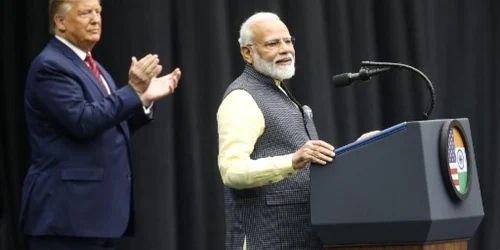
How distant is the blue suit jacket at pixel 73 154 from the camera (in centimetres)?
340

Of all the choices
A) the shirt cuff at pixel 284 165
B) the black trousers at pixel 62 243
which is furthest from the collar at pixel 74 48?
the shirt cuff at pixel 284 165

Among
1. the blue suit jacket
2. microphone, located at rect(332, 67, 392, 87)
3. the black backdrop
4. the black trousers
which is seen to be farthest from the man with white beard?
the black backdrop

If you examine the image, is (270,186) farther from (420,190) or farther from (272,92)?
(420,190)

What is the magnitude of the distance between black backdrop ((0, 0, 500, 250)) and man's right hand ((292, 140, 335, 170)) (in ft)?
5.28

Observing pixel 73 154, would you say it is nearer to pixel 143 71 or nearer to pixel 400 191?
pixel 143 71

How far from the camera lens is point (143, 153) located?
192 inches

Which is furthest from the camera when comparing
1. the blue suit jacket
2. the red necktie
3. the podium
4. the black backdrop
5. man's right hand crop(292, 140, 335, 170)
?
the black backdrop

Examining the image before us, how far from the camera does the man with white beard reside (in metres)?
3.52

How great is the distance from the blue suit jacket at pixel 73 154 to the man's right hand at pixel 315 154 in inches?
21.7

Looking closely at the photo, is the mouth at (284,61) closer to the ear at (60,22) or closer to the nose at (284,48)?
the nose at (284,48)

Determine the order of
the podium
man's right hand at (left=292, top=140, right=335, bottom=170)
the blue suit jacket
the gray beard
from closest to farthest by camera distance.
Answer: the podium → man's right hand at (left=292, top=140, right=335, bottom=170) → the blue suit jacket → the gray beard

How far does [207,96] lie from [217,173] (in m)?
0.37

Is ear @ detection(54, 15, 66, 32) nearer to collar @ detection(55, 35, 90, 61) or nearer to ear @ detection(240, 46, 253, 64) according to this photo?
collar @ detection(55, 35, 90, 61)

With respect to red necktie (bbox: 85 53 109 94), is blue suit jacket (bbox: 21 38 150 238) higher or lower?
lower
